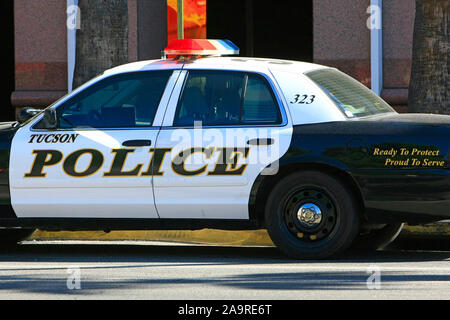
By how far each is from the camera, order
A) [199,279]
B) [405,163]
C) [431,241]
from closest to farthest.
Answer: [199,279] → [405,163] → [431,241]

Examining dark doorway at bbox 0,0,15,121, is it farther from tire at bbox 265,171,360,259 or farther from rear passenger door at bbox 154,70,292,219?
tire at bbox 265,171,360,259

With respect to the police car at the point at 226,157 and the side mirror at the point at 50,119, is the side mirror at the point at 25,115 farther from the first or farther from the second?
the side mirror at the point at 50,119

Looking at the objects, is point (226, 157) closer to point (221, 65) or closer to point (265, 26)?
point (221, 65)

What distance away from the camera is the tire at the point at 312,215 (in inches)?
328

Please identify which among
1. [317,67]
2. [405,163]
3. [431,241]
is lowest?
[431,241]

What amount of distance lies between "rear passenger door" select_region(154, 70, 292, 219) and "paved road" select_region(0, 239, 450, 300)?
48cm

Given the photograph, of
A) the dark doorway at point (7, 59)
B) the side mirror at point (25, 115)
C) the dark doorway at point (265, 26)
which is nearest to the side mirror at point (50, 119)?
the side mirror at point (25, 115)

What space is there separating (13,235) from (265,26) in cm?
1029

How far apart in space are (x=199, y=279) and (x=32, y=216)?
195 centimetres

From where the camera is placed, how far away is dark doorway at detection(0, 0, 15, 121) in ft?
66.1

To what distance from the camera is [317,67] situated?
9.16m
